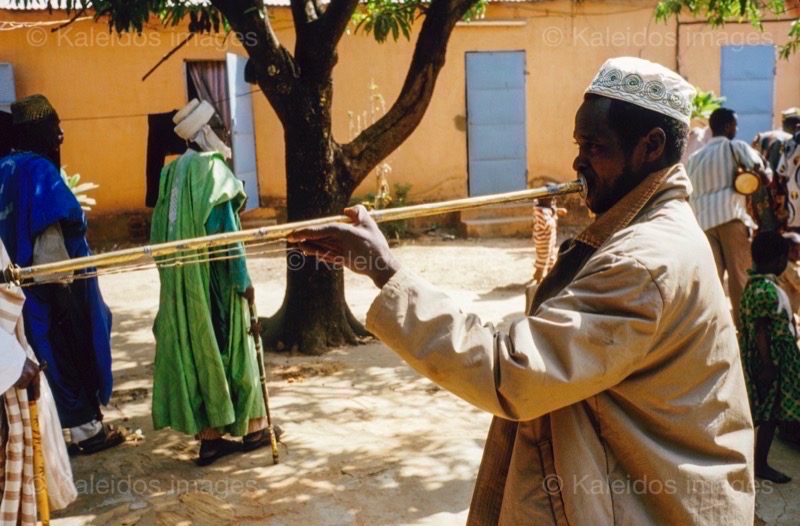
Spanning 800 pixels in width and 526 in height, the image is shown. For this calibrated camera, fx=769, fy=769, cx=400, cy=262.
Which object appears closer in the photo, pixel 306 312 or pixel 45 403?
pixel 45 403

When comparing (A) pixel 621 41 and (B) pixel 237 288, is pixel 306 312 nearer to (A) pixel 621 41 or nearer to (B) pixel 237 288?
(B) pixel 237 288

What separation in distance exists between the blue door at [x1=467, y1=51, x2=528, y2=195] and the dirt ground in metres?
6.16

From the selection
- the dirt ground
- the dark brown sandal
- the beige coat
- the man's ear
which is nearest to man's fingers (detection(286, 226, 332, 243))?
the beige coat

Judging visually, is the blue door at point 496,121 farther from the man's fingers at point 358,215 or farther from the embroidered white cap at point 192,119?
the man's fingers at point 358,215

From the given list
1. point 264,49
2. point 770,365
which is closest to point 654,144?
point 770,365

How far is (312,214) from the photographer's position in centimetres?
611

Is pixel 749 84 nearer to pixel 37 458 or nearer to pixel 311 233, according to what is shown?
pixel 37 458

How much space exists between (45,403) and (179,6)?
3197 millimetres

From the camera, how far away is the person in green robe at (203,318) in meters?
4.13

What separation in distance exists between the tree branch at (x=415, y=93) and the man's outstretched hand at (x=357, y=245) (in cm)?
449

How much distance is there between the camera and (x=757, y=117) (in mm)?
12344

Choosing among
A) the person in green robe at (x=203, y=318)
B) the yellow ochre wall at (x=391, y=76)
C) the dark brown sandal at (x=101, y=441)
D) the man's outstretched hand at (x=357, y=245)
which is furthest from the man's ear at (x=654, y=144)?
the yellow ochre wall at (x=391, y=76)

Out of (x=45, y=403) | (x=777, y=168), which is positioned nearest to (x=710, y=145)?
(x=777, y=168)

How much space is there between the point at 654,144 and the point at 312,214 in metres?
4.66
